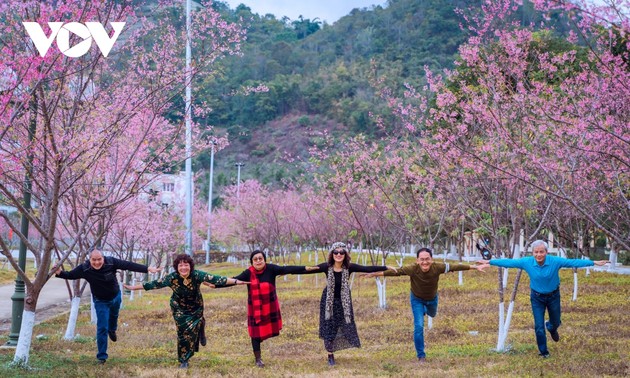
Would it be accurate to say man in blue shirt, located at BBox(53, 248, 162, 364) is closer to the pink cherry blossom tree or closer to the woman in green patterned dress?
the pink cherry blossom tree

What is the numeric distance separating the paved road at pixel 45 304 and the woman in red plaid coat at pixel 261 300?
8235 millimetres

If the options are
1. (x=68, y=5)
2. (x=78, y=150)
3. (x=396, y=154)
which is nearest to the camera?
(x=68, y=5)

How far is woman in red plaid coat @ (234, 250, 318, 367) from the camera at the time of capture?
1117cm

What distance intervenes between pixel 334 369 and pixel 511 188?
4.93 m

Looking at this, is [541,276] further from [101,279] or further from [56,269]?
[56,269]

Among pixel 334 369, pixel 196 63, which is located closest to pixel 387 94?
pixel 196 63

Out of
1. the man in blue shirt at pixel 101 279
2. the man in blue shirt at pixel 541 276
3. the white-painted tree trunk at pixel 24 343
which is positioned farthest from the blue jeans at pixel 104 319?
the man in blue shirt at pixel 541 276

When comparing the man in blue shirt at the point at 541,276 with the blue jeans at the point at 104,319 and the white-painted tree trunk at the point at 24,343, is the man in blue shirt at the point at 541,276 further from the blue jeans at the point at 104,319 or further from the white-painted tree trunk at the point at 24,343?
the white-painted tree trunk at the point at 24,343

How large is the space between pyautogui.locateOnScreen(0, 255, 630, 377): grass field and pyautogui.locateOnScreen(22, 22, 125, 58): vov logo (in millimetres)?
4104

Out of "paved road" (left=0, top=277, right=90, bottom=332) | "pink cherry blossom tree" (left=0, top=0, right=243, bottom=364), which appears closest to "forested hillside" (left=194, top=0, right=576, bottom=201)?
"paved road" (left=0, top=277, right=90, bottom=332)

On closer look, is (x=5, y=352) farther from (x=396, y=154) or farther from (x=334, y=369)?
(x=396, y=154)

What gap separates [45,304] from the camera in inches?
1034

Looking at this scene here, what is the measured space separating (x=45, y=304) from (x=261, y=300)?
17.1m

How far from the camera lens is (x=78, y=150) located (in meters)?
11.2
